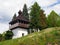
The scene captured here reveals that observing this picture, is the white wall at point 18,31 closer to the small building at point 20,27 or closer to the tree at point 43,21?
the small building at point 20,27

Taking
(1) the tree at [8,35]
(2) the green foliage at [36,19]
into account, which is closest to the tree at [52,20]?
(2) the green foliage at [36,19]

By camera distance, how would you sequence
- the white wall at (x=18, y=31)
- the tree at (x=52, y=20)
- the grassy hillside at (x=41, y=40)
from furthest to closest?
the tree at (x=52, y=20)
the white wall at (x=18, y=31)
the grassy hillside at (x=41, y=40)

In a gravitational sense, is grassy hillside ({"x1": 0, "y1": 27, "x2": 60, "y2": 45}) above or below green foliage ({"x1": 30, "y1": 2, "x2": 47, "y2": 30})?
below

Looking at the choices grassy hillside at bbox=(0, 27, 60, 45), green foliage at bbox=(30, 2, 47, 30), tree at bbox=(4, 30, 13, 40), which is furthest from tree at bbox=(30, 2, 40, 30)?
grassy hillside at bbox=(0, 27, 60, 45)

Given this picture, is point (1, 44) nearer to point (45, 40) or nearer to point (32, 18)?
point (45, 40)

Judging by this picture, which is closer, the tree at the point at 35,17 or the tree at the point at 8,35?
the tree at the point at 8,35

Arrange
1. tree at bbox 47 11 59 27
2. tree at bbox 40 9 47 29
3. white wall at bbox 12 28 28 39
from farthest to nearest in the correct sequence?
tree at bbox 47 11 59 27 < white wall at bbox 12 28 28 39 < tree at bbox 40 9 47 29

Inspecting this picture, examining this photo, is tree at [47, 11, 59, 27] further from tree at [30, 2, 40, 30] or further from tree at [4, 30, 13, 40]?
tree at [4, 30, 13, 40]

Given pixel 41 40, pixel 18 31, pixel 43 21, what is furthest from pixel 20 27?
pixel 41 40

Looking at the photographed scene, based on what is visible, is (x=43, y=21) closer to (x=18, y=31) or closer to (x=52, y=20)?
(x=52, y=20)

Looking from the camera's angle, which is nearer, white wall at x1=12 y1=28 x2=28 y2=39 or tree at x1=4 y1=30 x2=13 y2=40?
tree at x1=4 y1=30 x2=13 y2=40

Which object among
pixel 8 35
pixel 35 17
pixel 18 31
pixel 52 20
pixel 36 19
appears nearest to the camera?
pixel 8 35

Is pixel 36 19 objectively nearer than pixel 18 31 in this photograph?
Yes

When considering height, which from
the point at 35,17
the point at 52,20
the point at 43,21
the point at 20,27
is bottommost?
the point at 20,27
